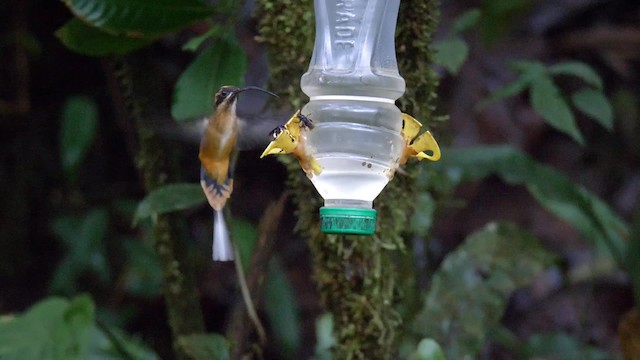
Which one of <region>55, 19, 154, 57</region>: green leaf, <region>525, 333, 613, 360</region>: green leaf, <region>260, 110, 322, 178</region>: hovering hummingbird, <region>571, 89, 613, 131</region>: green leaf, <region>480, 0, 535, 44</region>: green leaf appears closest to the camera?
<region>260, 110, 322, 178</region>: hovering hummingbird

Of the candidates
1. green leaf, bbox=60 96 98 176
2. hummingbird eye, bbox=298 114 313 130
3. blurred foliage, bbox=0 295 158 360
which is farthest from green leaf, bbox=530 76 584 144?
green leaf, bbox=60 96 98 176

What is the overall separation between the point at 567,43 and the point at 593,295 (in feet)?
3.65

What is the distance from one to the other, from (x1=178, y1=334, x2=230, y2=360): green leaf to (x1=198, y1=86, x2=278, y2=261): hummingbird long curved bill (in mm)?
367

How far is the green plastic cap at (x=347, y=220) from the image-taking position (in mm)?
1187

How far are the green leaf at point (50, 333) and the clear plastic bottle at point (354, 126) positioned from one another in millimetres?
786

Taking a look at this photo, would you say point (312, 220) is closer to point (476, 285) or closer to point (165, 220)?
point (165, 220)

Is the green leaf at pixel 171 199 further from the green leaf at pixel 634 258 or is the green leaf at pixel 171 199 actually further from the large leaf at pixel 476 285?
the green leaf at pixel 634 258

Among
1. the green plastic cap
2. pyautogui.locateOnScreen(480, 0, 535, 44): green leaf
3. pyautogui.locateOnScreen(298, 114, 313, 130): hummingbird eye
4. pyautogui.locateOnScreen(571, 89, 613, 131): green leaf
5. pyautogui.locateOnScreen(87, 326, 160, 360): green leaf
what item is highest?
pyautogui.locateOnScreen(480, 0, 535, 44): green leaf

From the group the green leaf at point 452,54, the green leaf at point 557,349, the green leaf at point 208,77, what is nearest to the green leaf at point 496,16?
the green leaf at point 452,54

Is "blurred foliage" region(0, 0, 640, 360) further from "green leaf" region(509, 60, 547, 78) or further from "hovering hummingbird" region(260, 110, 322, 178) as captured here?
"hovering hummingbird" region(260, 110, 322, 178)

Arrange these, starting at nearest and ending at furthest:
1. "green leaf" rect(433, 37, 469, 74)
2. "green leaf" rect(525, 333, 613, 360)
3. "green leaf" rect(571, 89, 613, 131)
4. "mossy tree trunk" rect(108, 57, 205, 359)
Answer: "mossy tree trunk" rect(108, 57, 205, 359) < "green leaf" rect(433, 37, 469, 74) < "green leaf" rect(571, 89, 613, 131) < "green leaf" rect(525, 333, 613, 360)

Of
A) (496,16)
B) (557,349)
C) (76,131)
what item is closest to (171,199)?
(76,131)

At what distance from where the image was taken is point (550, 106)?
83.7 inches

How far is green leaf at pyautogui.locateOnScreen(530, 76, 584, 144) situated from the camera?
206cm
